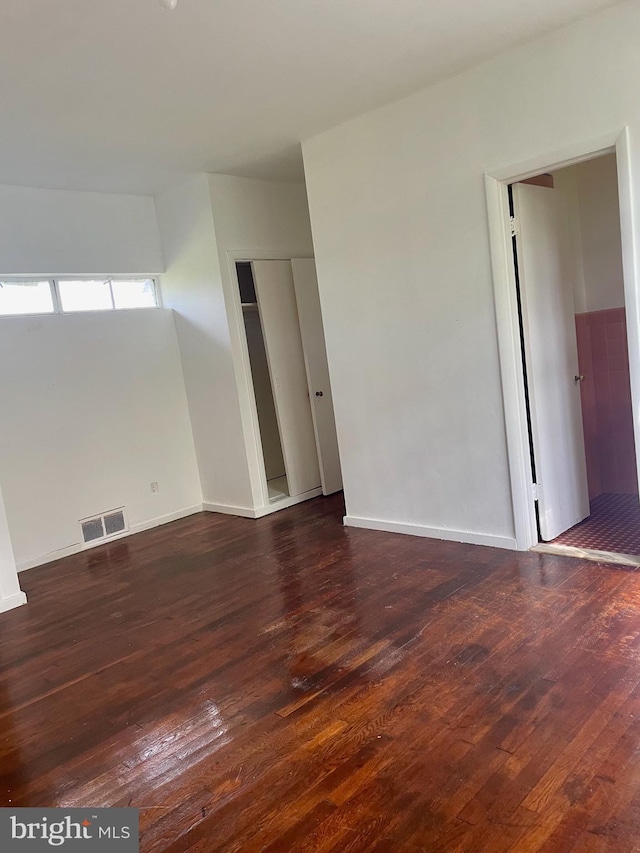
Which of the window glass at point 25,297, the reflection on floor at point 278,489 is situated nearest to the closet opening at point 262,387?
the reflection on floor at point 278,489

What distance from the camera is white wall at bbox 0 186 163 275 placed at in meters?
4.82

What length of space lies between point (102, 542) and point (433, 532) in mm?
2750

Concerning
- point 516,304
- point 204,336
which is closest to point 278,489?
point 204,336

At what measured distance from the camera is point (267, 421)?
259 inches

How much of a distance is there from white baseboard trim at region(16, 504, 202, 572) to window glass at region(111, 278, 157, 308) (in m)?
1.87

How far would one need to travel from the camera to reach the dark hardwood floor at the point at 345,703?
1.89 meters

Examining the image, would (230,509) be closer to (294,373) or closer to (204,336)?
(294,373)

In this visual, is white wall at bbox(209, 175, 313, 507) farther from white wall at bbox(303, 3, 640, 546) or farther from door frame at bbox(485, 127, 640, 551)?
door frame at bbox(485, 127, 640, 551)

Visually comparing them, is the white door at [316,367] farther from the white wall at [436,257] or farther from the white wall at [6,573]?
the white wall at [6,573]

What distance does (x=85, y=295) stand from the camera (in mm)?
5281

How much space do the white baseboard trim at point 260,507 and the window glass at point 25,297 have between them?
7.13 feet

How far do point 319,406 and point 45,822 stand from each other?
4.11m

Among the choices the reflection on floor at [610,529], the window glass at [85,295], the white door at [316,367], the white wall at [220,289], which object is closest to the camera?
the reflection on floor at [610,529]

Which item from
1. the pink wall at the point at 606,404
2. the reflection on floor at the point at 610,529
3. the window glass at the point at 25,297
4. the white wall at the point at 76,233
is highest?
the white wall at the point at 76,233
